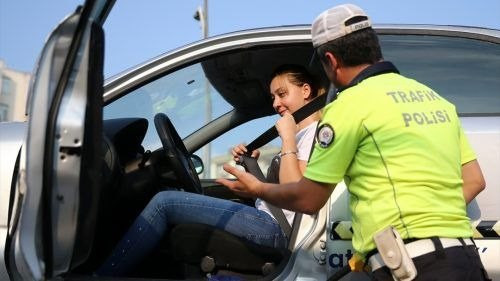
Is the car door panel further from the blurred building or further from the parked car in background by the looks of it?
the blurred building

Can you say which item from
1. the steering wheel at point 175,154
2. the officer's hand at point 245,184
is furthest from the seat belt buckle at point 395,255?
the steering wheel at point 175,154

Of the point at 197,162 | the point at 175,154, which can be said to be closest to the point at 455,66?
the point at 175,154

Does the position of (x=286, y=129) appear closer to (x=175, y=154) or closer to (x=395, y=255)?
(x=175, y=154)

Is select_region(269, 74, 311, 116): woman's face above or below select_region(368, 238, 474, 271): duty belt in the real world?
above

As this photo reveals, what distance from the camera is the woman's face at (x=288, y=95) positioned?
2768mm

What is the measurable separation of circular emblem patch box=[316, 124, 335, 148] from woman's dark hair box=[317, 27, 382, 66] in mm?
234

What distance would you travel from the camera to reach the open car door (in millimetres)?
1653

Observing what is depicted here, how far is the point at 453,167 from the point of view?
171cm

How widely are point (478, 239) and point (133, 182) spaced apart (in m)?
A: 1.41

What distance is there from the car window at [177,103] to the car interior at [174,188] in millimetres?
44

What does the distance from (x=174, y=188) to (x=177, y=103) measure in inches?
18.9

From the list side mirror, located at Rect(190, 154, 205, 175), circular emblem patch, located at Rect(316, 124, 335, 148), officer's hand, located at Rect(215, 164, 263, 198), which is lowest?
side mirror, located at Rect(190, 154, 205, 175)

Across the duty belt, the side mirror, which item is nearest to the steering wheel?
the side mirror

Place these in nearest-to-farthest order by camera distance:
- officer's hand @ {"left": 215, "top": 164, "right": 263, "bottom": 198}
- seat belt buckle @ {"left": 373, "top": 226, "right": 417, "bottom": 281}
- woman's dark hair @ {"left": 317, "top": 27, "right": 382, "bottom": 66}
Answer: seat belt buckle @ {"left": 373, "top": 226, "right": 417, "bottom": 281} < woman's dark hair @ {"left": 317, "top": 27, "right": 382, "bottom": 66} < officer's hand @ {"left": 215, "top": 164, "right": 263, "bottom": 198}
